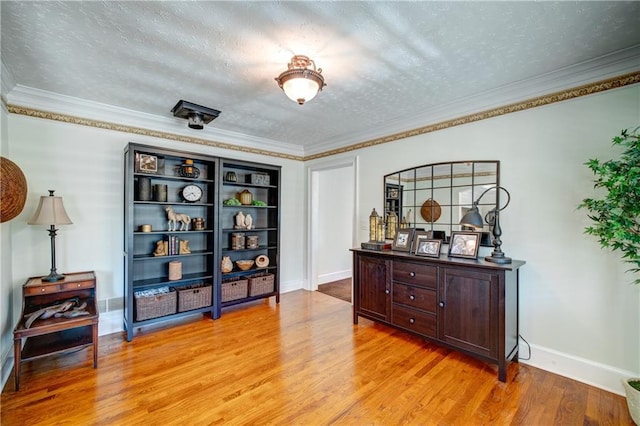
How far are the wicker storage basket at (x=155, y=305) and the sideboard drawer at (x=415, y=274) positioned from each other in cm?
268

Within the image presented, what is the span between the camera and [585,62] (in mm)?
2256

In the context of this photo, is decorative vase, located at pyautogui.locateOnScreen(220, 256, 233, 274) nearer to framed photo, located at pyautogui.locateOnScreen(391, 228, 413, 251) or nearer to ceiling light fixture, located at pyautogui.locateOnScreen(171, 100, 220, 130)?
Result: ceiling light fixture, located at pyautogui.locateOnScreen(171, 100, 220, 130)

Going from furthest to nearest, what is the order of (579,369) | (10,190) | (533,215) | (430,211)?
(430,211)
(533,215)
(579,369)
(10,190)

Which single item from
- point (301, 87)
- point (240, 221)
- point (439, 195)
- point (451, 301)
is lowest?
point (451, 301)

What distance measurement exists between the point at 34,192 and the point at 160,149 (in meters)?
1.27

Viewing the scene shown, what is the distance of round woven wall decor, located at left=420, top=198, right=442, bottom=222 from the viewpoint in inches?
129

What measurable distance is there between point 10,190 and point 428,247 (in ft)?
12.3

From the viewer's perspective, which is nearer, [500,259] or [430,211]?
[500,259]

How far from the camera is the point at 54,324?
2383mm

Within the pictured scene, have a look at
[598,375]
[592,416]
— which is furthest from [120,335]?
[598,375]

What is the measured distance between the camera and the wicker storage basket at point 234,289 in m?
3.84

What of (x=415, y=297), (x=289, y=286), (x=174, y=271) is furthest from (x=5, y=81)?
(x=415, y=297)

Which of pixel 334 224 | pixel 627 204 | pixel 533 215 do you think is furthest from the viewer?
pixel 334 224

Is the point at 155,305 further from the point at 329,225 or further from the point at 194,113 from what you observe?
the point at 329,225
